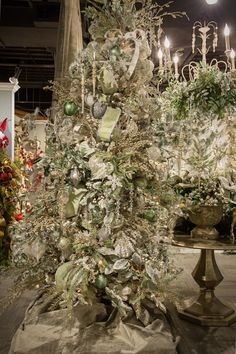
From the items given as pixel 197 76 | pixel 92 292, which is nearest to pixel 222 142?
pixel 197 76

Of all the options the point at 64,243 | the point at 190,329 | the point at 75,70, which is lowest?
the point at 190,329

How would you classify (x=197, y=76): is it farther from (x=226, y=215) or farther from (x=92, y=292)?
(x=92, y=292)

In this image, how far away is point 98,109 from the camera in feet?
8.60

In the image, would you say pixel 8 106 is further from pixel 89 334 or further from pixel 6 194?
pixel 89 334

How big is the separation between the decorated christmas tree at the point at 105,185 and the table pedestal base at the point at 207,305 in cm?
111

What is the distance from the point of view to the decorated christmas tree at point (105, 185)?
8.32 ft

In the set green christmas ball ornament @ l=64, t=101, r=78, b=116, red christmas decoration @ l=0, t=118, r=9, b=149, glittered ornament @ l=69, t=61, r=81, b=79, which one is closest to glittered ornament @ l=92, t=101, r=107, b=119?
green christmas ball ornament @ l=64, t=101, r=78, b=116

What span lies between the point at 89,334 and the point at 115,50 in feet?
5.24

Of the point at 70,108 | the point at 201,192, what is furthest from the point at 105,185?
the point at 201,192

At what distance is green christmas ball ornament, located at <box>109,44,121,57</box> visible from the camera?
8.64 feet

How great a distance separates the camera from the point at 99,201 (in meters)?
2.57

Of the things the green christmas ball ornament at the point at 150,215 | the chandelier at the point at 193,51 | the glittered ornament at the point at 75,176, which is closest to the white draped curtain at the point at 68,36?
the chandelier at the point at 193,51

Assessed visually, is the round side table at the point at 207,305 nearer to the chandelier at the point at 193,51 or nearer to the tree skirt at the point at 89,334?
the tree skirt at the point at 89,334

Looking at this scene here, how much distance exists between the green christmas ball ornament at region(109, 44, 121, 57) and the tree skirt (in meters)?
1.45
